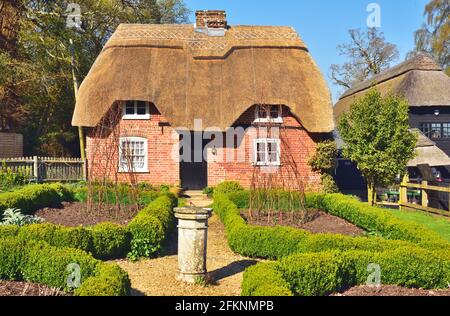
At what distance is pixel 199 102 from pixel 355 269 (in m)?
13.5

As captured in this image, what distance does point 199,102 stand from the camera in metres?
20.0

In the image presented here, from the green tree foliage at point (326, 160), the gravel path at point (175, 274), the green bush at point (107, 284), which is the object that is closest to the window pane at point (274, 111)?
the green tree foliage at point (326, 160)

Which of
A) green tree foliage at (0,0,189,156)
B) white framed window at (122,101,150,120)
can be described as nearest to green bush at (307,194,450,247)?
white framed window at (122,101,150,120)

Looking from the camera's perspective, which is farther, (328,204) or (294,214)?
(328,204)

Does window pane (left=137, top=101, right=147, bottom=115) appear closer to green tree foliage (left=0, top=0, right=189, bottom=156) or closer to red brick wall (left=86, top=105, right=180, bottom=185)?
red brick wall (left=86, top=105, right=180, bottom=185)

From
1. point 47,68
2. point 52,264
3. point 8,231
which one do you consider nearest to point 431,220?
point 52,264

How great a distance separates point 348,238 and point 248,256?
2.28m

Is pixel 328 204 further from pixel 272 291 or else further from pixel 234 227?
pixel 272 291

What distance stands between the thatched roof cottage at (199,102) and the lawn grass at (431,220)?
5.28m

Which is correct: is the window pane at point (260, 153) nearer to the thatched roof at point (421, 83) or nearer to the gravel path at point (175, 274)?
the thatched roof at point (421, 83)

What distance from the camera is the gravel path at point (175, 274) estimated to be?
749cm

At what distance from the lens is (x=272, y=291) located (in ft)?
18.5
